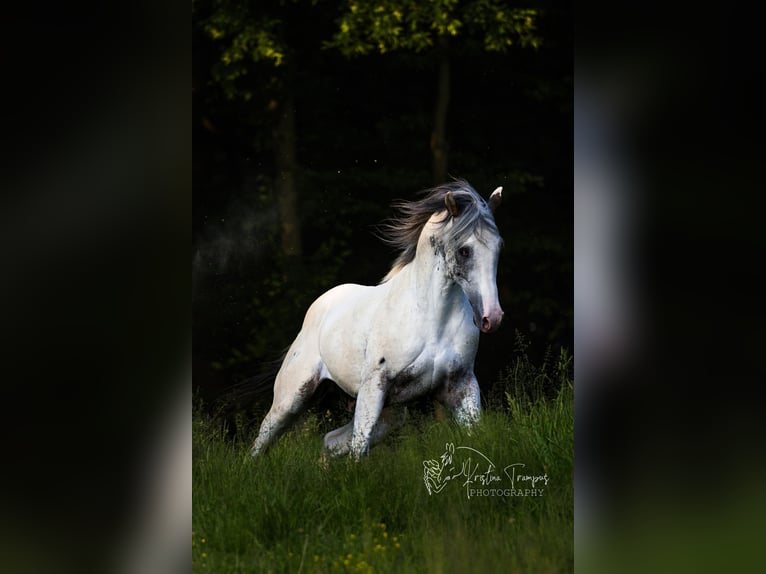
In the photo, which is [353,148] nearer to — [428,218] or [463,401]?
[428,218]

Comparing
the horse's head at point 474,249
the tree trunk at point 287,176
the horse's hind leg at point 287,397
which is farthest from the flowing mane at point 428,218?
the horse's hind leg at point 287,397

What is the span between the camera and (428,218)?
460 centimetres

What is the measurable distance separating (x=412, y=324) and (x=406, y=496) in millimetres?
746

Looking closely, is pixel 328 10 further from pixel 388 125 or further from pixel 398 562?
pixel 398 562

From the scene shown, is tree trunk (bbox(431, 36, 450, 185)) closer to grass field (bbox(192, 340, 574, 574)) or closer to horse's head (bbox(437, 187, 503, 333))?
horse's head (bbox(437, 187, 503, 333))

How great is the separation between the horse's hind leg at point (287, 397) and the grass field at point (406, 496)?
55 millimetres

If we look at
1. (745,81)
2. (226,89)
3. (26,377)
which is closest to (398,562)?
(26,377)

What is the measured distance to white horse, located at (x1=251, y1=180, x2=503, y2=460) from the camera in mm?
4539

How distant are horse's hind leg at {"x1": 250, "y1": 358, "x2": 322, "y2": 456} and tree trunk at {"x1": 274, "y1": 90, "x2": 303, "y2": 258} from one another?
0.53 meters

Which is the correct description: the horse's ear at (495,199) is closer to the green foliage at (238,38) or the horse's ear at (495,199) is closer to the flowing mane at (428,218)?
the flowing mane at (428,218)

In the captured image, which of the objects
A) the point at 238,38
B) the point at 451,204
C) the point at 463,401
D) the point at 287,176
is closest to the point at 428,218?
the point at 451,204

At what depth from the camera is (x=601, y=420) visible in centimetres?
451

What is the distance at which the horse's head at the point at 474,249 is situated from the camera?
4.50m

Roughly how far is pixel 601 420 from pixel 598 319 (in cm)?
44
